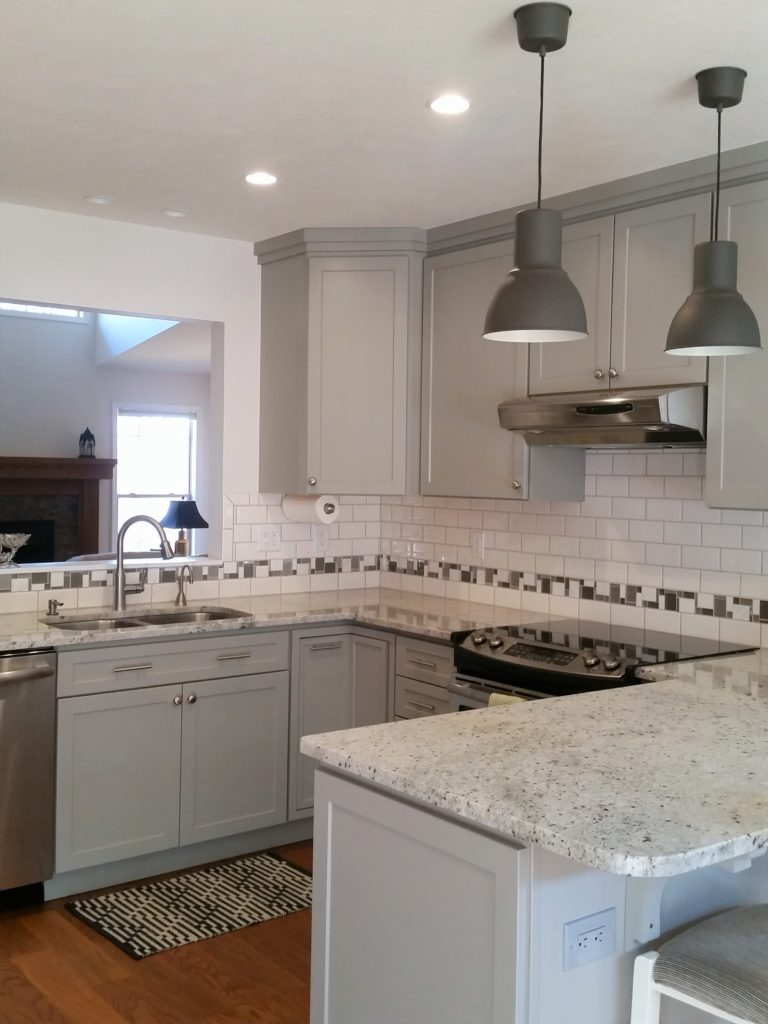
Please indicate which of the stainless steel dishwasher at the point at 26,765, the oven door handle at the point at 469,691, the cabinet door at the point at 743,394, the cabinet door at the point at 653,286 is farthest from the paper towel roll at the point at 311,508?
the cabinet door at the point at 743,394

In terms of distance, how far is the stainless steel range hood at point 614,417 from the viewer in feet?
10.3

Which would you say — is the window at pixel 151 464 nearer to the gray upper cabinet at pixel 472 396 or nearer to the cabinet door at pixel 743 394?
the gray upper cabinet at pixel 472 396

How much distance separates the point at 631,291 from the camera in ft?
11.2

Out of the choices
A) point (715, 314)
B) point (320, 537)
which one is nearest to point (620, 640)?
point (715, 314)

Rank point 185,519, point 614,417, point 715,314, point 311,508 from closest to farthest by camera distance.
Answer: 1. point 715,314
2. point 614,417
3. point 311,508
4. point 185,519

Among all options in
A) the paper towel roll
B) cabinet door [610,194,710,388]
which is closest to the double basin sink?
the paper towel roll

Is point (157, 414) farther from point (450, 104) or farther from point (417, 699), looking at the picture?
point (450, 104)

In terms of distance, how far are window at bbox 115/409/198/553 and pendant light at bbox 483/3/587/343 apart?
7.14 meters

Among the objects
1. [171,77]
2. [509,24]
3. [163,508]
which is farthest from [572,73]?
[163,508]

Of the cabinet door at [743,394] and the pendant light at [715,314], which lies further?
the cabinet door at [743,394]

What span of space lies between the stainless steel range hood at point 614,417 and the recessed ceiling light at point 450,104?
104 cm

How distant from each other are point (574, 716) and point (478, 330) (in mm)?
2156

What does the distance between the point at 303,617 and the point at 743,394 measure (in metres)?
1.89

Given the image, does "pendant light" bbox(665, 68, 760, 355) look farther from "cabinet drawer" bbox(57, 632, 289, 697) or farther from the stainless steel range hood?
"cabinet drawer" bbox(57, 632, 289, 697)
